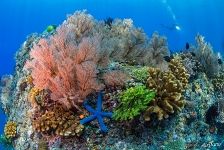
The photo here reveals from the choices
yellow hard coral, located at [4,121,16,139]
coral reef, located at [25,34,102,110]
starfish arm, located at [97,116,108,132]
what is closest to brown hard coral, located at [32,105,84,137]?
coral reef, located at [25,34,102,110]

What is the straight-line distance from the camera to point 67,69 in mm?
6305

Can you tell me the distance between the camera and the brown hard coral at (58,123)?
6223 millimetres

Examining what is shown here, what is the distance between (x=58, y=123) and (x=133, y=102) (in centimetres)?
146

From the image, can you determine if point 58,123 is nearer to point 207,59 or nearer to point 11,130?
point 11,130

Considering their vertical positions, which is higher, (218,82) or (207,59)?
(207,59)

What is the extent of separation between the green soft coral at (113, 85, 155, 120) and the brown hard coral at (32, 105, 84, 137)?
77 cm

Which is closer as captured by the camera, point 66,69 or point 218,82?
point 66,69

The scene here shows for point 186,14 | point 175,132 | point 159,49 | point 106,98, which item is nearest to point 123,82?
point 106,98

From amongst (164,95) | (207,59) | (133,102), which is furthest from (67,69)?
(207,59)

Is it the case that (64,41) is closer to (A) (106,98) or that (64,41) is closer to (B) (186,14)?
(A) (106,98)

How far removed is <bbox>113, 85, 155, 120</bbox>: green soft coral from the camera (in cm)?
602

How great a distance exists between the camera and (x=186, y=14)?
10281 cm

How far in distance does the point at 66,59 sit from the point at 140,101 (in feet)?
5.22

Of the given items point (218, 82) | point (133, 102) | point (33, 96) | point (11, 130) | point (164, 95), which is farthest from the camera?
point (218, 82)
